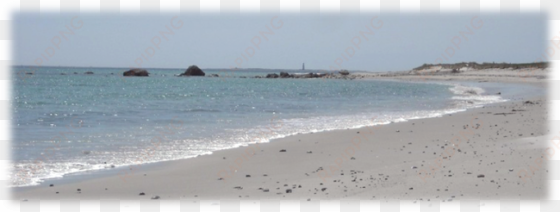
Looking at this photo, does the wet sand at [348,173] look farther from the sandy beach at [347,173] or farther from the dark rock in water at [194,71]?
the dark rock in water at [194,71]

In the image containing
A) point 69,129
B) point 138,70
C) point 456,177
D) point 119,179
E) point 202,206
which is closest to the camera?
point 202,206

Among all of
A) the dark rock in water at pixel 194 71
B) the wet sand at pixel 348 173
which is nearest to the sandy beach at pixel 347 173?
the wet sand at pixel 348 173

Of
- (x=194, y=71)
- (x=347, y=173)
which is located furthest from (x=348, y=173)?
(x=194, y=71)

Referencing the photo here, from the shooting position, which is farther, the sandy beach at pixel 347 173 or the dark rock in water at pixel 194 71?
the dark rock in water at pixel 194 71

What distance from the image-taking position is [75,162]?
8180mm

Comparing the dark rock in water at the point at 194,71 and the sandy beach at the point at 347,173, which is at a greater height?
the dark rock in water at the point at 194,71

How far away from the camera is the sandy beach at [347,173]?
5852 millimetres

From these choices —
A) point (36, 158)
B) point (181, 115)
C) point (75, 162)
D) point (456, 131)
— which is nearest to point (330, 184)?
point (75, 162)

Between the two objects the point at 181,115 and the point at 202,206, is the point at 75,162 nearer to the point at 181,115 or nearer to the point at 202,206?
the point at 202,206

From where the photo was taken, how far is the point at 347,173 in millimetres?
7152

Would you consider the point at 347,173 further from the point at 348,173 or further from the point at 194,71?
the point at 194,71

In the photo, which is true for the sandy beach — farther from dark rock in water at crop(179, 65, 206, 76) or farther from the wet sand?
dark rock in water at crop(179, 65, 206, 76)

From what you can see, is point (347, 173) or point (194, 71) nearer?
point (347, 173)

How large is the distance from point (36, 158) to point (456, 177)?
273 inches
